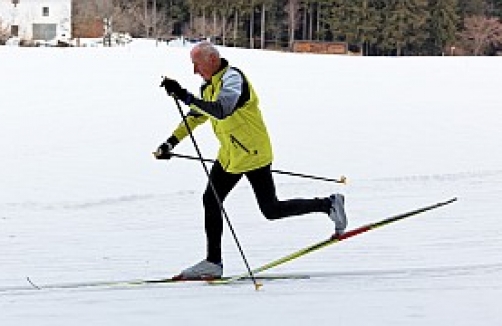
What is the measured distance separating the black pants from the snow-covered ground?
0.36 metres

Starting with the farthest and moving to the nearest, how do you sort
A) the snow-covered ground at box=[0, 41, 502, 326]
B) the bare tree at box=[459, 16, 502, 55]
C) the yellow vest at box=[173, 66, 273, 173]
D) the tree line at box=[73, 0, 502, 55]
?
the tree line at box=[73, 0, 502, 55]
the bare tree at box=[459, 16, 502, 55]
the yellow vest at box=[173, 66, 273, 173]
the snow-covered ground at box=[0, 41, 502, 326]

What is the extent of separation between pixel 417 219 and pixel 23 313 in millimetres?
4723

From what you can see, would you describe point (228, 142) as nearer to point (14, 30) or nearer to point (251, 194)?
point (251, 194)

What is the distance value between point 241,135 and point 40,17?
49.1 m

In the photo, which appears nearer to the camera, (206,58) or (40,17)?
(206,58)

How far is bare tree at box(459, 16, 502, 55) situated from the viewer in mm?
50594

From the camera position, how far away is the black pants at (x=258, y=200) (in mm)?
5703

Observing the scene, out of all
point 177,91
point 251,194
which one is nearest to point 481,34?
point 251,194

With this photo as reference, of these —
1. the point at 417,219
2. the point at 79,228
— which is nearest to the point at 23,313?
the point at 79,228

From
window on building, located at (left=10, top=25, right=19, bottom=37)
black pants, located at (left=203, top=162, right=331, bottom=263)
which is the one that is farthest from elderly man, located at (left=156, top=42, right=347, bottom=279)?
window on building, located at (left=10, top=25, right=19, bottom=37)

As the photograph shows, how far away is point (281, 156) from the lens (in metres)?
14.9

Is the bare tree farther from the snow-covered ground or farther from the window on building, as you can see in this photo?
the snow-covered ground

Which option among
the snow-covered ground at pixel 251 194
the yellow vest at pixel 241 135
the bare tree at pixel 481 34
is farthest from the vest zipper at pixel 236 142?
the bare tree at pixel 481 34

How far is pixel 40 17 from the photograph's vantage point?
52.8 meters
